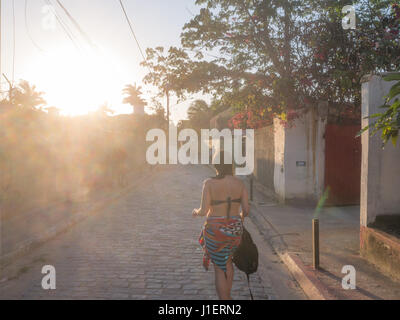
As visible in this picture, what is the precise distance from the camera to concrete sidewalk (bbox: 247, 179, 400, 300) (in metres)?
4.53

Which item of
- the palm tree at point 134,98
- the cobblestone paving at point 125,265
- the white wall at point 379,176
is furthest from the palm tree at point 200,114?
the white wall at point 379,176

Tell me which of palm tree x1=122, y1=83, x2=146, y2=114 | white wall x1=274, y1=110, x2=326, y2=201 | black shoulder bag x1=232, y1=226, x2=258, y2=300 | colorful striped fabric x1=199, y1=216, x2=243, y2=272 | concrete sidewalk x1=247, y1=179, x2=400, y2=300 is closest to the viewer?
colorful striped fabric x1=199, y1=216, x2=243, y2=272

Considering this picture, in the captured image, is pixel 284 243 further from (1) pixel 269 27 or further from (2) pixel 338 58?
(1) pixel 269 27

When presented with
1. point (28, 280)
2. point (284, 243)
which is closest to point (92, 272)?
point (28, 280)

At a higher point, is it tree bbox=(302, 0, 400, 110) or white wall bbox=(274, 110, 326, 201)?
tree bbox=(302, 0, 400, 110)

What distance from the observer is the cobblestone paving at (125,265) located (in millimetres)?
4543

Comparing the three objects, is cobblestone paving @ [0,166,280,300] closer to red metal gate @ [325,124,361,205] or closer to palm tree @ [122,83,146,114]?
red metal gate @ [325,124,361,205]

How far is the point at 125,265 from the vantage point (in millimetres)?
5594

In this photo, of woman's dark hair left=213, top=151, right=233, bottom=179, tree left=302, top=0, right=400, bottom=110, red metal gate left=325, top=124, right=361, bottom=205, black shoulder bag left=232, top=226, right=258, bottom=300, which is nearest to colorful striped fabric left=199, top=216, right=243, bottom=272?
black shoulder bag left=232, top=226, right=258, bottom=300

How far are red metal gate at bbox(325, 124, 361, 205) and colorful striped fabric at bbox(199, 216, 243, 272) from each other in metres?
7.97

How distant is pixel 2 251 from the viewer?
20.1 feet

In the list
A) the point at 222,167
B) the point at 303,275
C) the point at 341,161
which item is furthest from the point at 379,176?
the point at 341,161

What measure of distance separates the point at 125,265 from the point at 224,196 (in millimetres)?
2734

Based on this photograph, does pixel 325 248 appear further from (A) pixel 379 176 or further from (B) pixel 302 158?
(B) pixel 302 158
